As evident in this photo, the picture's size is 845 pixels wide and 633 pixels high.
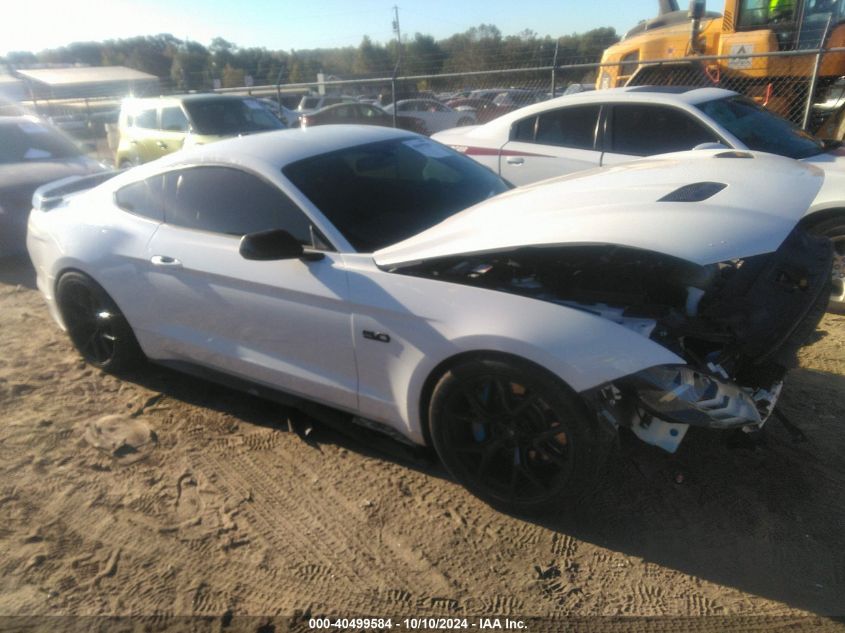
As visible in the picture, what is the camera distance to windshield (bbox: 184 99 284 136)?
33.0ft

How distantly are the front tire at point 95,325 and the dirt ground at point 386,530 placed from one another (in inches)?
21.7

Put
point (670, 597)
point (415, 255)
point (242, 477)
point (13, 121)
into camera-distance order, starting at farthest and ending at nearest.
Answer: point (13, 121) → point (242, 477) → point (415, 255) → point (670, 597)

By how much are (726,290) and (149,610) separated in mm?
2733

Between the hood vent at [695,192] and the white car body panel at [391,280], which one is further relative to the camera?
the hood vent at [695,192]

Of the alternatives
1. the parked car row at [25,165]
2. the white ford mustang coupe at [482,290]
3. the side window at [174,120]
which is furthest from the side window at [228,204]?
the side window at [174,120]

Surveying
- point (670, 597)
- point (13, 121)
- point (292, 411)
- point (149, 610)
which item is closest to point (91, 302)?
point (292, 411)

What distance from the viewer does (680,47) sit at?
398 inches

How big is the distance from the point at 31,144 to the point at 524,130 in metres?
5.99

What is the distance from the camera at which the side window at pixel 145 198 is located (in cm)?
358

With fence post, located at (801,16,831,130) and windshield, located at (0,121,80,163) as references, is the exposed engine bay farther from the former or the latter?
windshield, located at (0,121,80,163)

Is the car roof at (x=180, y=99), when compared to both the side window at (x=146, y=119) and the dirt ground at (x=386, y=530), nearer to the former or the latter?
the side window at (x=146, y=119)

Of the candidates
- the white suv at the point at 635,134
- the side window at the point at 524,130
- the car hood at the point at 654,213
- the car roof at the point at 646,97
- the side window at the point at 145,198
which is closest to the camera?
the car hood at the point at 654,213

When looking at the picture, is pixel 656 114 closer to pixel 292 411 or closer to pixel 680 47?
pixel 292 411

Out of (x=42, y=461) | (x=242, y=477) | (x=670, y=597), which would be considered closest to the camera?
(x=670, y=597)
